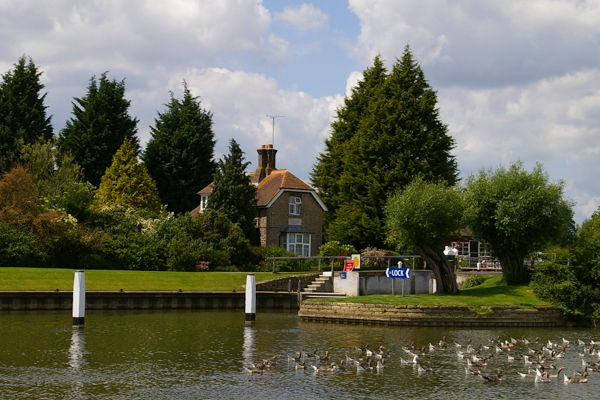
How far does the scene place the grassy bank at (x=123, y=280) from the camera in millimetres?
43312

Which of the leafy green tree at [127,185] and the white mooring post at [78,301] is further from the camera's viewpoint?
the leafy green tree at [127,185]

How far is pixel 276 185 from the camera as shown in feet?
233

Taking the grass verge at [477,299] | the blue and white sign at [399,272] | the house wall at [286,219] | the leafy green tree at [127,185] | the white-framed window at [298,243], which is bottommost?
the grass verge at [477,299]

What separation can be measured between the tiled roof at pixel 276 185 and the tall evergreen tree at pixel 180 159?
1310 centimetres

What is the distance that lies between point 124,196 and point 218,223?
52.5 ft

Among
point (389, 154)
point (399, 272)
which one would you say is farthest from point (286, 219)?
point (399, 272)

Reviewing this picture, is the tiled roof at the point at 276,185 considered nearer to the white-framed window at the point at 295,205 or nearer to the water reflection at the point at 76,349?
the white-framed window at the point at 295,205

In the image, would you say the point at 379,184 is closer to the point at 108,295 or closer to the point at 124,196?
the point at 124,196

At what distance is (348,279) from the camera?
1957 inches

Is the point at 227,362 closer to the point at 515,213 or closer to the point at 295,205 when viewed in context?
the point at 515,213

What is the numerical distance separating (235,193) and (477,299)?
30262 millimetres

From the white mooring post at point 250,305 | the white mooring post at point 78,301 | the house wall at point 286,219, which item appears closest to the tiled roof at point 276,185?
the house wall at point 286,219

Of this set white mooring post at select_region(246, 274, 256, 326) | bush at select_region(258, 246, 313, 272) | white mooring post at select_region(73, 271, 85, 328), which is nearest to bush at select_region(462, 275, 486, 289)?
bush at select_region(258, 246, 313, 272)

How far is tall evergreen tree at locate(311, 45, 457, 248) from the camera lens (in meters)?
66.6
